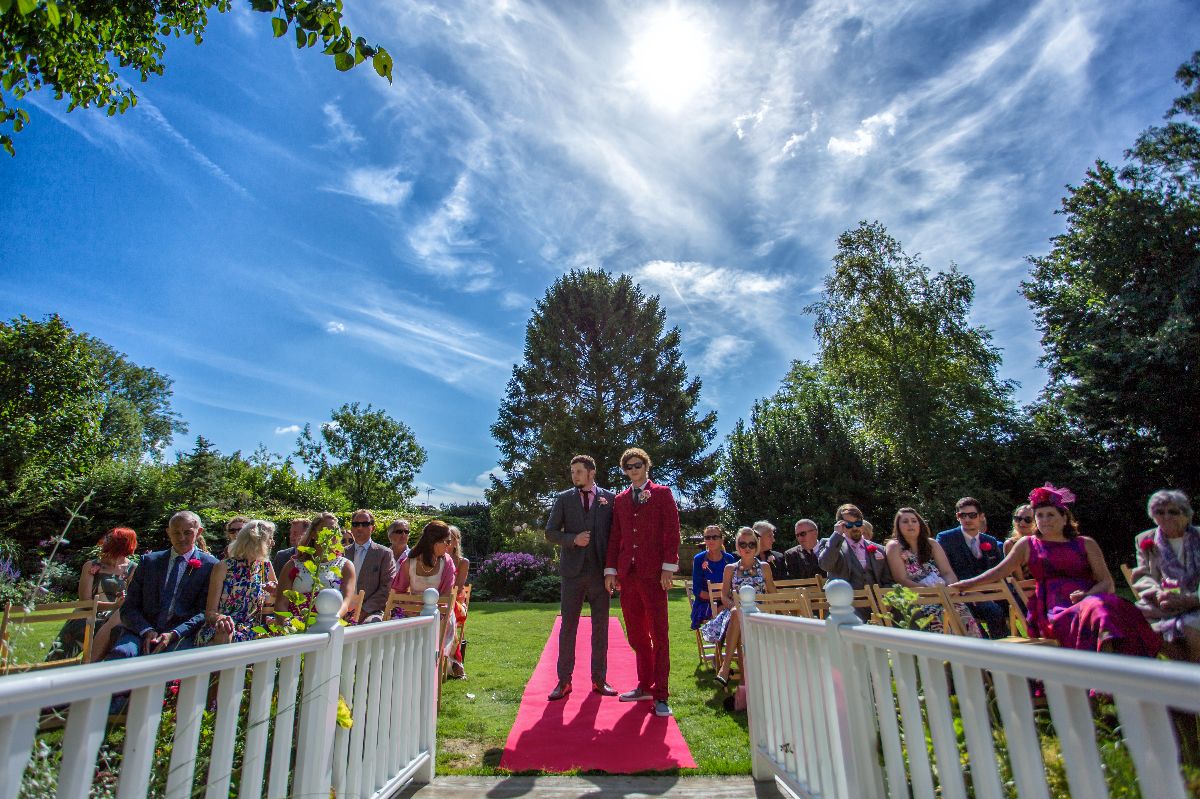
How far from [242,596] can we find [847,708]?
450 centimetres

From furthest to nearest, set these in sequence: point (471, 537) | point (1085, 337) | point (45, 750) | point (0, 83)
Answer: point (471, 537) → point (1085, 337) → point (0, 83) → point (45, 750)

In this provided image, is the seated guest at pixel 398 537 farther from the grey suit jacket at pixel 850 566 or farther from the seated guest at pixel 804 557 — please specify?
the grey suit jacket at pixel 850 566

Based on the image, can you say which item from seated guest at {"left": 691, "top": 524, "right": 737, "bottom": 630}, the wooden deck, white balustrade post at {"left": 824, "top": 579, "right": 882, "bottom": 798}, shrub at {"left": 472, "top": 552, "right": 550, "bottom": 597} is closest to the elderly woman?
the wooden deck

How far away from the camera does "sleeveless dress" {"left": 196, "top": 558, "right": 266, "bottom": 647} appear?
4598mm

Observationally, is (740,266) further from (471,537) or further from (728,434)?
(471,537)

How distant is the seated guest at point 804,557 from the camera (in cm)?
682

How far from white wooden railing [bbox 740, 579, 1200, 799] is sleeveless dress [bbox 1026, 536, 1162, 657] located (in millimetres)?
499

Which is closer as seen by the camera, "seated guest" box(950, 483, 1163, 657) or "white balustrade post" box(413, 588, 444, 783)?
"white balustrade post" box(413, 588, 444, 783)

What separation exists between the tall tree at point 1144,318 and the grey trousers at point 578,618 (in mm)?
18704

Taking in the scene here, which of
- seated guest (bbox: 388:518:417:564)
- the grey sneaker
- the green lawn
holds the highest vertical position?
seated guest (bbox: 388:518:417:564)

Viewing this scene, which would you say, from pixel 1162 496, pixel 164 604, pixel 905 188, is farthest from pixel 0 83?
pixel 905 188

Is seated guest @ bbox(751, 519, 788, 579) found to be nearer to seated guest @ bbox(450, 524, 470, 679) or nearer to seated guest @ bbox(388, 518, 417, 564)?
seated guest @ bbox(450, 524, 470, 679)

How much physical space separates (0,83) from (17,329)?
21713 millimetres

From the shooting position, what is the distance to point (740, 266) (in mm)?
21359
